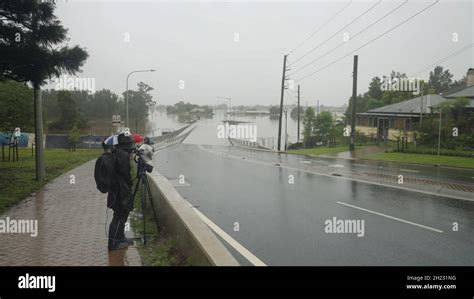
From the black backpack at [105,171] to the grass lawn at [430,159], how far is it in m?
20.8

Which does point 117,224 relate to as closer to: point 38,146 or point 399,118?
point 38,146

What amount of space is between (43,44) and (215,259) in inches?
415

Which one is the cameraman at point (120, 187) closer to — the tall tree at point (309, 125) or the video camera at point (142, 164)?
the video camera at point (142, 164)

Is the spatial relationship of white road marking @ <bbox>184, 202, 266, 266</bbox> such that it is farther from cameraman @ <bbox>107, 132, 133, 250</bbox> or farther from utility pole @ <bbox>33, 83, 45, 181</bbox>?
utility pole @ <bbox>33, 83, 45, 181</bbox>

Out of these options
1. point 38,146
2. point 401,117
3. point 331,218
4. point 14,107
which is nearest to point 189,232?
point 331,218

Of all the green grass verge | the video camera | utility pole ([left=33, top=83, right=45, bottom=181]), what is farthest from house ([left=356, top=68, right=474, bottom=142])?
the green grass verge

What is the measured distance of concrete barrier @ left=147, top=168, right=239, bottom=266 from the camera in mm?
4855

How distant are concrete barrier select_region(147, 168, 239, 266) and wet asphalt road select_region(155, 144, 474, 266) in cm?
101

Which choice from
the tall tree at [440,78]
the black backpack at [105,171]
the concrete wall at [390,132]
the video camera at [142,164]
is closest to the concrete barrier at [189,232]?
the video camera at [142,164]

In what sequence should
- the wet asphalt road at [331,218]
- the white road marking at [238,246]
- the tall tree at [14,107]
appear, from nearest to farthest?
the white road marking at [238,246] → the wet asphalt road at [331,218] → the tall tree at [14,107]

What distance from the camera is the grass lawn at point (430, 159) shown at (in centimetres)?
2292

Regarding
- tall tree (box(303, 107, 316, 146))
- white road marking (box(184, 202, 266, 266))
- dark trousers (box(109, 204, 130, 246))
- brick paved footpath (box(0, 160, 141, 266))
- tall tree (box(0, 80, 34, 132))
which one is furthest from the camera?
tall tree (box(303, 107, 316, 146))
